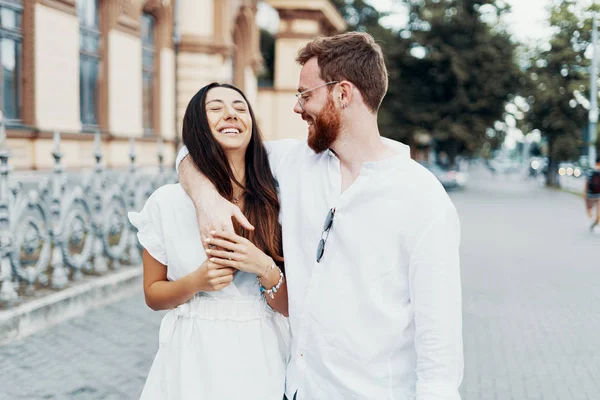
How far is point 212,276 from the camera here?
2215mm

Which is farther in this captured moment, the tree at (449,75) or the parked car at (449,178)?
the tree at (449,75)

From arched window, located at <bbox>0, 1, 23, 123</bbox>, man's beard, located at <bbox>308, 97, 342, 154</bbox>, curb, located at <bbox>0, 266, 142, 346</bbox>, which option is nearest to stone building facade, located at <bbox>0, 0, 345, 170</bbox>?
arched window, located at <bbox>0, 1, 23, 123</bbox>

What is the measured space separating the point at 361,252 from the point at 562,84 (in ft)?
135

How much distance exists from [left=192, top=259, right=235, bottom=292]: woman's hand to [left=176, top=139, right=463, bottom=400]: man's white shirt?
0.18 metres

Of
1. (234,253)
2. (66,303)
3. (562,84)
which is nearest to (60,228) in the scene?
(66,303)

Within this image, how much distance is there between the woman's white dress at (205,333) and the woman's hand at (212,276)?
0.44 ft

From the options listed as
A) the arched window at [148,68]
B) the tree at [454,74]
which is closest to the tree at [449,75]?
the tree at [454,74]

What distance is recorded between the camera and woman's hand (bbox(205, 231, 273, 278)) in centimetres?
216

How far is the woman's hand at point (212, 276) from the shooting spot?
2211mm

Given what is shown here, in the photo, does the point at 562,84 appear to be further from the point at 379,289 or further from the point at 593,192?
the point at 379,289

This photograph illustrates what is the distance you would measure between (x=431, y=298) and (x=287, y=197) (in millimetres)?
575

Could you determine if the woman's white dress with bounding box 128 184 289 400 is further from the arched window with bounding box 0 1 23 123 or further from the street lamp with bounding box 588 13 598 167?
the street lamp with bounding box 588 13 598 167

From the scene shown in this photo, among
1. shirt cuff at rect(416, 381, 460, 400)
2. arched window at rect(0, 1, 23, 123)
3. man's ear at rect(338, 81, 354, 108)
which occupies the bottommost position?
shirt cuff at rect(416, 381, 460, 400)

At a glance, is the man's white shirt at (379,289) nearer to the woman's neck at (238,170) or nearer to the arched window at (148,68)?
the woman's neck at (238,170)
